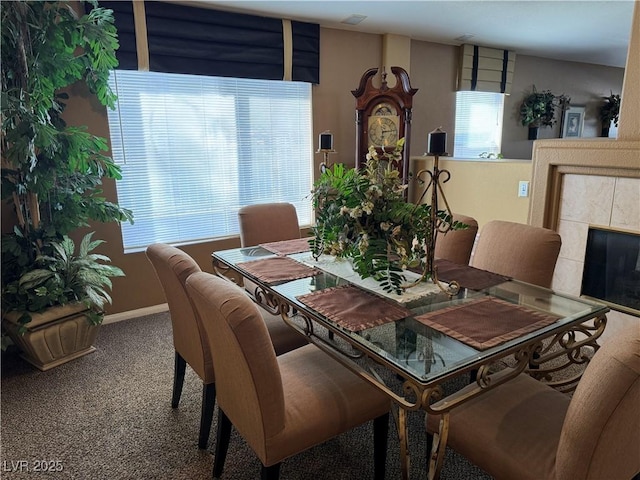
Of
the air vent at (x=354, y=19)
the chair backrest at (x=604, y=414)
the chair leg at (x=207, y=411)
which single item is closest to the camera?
the chair backrest at (x=604, y=414)

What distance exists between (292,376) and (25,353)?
80.6 inches

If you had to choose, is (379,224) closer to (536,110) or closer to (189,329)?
(189,329)

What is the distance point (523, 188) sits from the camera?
3.40 meters

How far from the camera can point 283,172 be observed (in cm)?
399

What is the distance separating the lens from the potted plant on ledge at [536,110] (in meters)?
5.23

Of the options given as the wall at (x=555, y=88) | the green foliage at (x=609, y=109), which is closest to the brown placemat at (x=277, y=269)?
the wall at (x=555, y=88)

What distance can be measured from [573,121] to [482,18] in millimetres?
3102

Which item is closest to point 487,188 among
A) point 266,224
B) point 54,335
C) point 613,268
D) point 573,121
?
point 613,268

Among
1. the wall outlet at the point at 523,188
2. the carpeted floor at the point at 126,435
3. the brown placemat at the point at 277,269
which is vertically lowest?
the carpeted floor at the point at 126,435

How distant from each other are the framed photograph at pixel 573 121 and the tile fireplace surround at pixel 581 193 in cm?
377

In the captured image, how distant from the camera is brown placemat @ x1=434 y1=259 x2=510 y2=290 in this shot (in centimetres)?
178

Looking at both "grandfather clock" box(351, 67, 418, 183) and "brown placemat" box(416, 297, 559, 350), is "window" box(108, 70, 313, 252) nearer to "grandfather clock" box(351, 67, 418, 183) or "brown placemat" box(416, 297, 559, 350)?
"grandfather clock" box(351, 67, 418, 183)

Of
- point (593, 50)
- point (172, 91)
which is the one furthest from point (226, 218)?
point (593, 50)

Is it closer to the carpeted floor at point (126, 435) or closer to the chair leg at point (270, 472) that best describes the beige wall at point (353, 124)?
the carpeted floor at point (126, 435)
